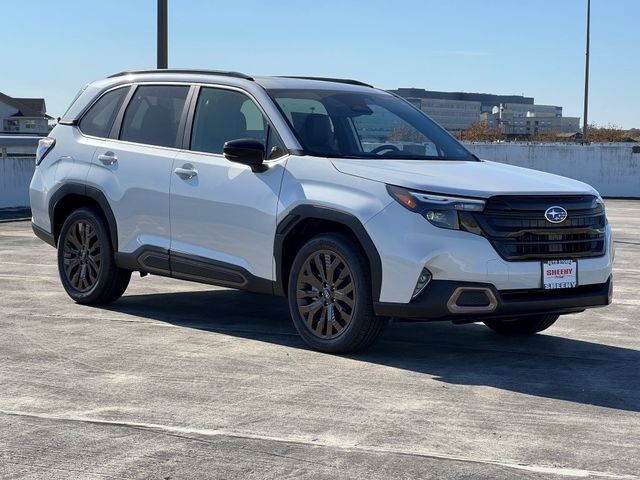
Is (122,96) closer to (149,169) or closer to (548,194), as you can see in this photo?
(149,169)

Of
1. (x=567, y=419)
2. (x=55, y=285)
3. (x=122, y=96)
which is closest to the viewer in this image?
(x=567, y=419)

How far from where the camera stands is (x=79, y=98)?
1042 centimetres

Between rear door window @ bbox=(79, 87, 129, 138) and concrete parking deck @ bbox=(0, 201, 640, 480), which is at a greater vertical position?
rear door window @ bbox=(79, 87, 129, 138)

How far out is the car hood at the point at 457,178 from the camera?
740 centimetres

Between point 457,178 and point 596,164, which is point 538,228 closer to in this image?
point 457,178

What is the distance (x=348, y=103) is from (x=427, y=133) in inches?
27.6

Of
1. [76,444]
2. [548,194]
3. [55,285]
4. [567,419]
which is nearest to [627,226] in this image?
[55,285]

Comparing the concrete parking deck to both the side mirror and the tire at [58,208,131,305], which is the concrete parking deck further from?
the side mirror

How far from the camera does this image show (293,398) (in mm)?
6555

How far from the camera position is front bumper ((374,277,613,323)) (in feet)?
24.0

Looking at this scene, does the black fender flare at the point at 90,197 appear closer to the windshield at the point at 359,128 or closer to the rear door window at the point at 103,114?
the rear door window at the point at 103,114

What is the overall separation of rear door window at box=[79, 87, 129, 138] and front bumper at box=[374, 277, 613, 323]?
3.52 metres

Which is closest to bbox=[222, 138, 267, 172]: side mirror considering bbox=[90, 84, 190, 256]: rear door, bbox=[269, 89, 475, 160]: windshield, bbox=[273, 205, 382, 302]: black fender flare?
bbox=[269, 89, 475, 160]: windshield

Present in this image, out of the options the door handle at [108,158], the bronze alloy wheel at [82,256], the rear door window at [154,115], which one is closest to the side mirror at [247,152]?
the rear door window at [154,115]
